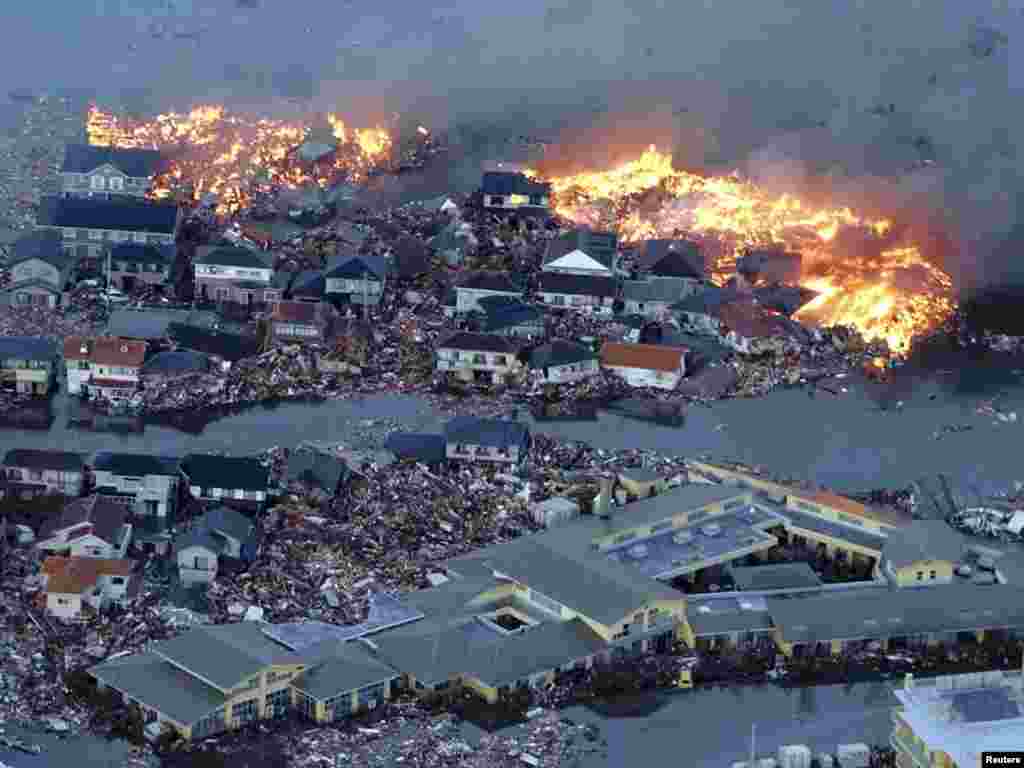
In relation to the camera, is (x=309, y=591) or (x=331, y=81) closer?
(x=309, y=591)

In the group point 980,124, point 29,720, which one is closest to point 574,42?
point 980,124

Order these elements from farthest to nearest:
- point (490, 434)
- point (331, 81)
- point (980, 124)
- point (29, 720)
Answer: point (331, 81)
point (980, 124)
point (490, 434)
point (29, 720)

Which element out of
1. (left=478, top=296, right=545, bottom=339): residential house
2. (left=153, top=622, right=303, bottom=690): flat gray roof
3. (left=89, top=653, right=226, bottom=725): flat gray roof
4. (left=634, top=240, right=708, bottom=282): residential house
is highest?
(left=634, top=240, right=708, bottom=282): residential house

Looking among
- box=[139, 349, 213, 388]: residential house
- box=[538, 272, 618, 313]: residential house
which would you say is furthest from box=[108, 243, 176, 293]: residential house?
box=[538, 272, 618, 313]: residential house

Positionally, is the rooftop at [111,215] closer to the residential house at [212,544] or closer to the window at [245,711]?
the residential house at [212,544]

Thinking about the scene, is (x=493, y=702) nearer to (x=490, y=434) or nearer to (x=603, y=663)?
(x=603, y=663)

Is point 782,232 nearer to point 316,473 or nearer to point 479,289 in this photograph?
point 479,289

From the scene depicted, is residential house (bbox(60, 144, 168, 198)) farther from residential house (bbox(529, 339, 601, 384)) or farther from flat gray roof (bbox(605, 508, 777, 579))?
flat gray roof (bbox(605, 508, 777, 579))
